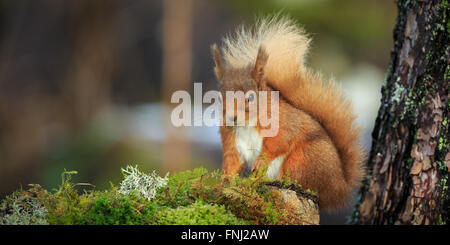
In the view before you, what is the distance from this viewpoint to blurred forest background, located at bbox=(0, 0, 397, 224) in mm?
4039

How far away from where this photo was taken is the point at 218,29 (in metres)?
5.02

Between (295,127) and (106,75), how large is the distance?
3824 millimetres

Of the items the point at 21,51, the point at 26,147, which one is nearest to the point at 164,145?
the point at 26,147

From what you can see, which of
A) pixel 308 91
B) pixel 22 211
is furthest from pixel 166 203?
pixel 308 91

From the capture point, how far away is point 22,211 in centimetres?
108

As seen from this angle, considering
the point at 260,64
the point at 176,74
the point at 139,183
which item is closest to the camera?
the point at 139,183

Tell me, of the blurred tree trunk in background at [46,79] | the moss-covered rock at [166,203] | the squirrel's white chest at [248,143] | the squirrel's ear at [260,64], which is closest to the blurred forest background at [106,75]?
the blurred tree trunk in background at [46,79]

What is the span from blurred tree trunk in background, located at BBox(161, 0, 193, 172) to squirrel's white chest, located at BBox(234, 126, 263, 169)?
2173mm

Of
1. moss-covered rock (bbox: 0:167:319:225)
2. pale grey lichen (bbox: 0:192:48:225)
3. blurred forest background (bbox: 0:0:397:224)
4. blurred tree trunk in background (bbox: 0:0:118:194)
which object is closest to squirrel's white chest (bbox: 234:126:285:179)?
moss-covered rock (bbox: 0:167:319:225)

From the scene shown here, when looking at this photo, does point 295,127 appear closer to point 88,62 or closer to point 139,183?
point 139,183

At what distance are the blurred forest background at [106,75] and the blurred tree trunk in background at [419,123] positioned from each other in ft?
8.97
